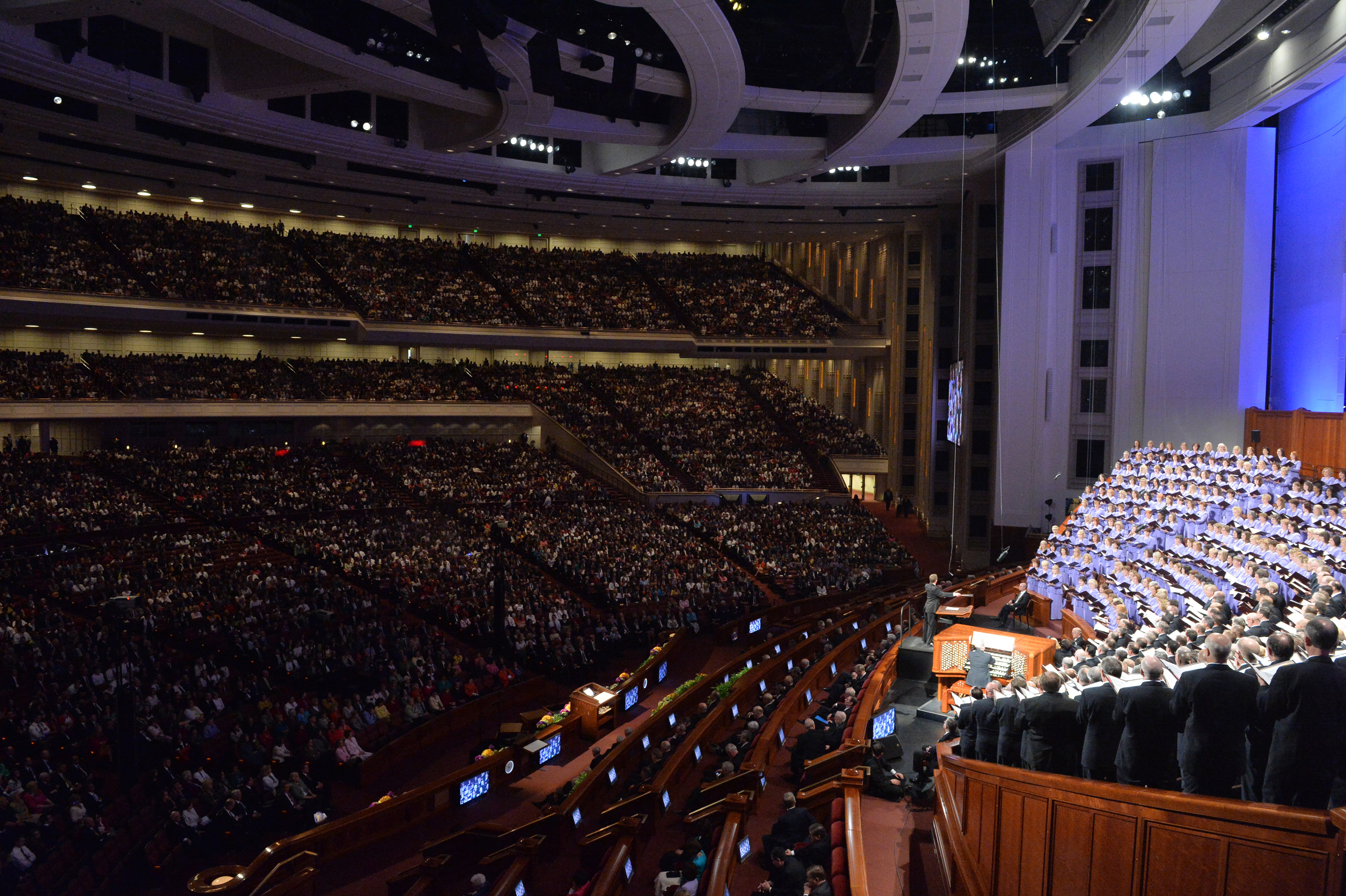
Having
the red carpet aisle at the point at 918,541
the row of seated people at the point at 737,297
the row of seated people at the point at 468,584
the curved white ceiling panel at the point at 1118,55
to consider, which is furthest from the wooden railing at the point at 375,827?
the row of seated people at the point at 737,297

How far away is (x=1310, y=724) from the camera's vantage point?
3672 millimetres

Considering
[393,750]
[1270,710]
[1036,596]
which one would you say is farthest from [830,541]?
[1270,710]

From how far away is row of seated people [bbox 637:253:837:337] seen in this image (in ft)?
116

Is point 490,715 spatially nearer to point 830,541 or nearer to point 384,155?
point 830,541

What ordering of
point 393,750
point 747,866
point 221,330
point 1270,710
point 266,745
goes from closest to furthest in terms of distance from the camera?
point 1270,710 < point 747,866 < point 266,745 < point 393,750 < point 221,330

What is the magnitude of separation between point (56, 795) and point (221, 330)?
76.4 ft

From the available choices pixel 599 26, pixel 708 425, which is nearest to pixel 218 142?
pixel 599 26

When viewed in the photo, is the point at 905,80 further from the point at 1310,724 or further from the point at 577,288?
the point at 577,288

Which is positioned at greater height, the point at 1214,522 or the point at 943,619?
the point at 1214,522

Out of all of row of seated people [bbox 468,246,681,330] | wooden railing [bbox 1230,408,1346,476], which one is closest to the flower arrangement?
wooden railing [bbox 1230,408,1346,476]

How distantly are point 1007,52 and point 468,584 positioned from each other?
17.7 metres

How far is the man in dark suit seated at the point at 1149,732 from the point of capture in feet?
13.9

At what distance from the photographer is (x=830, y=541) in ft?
82.2

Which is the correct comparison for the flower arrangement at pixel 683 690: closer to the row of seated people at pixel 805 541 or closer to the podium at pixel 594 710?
the podium at pixel 594 710
